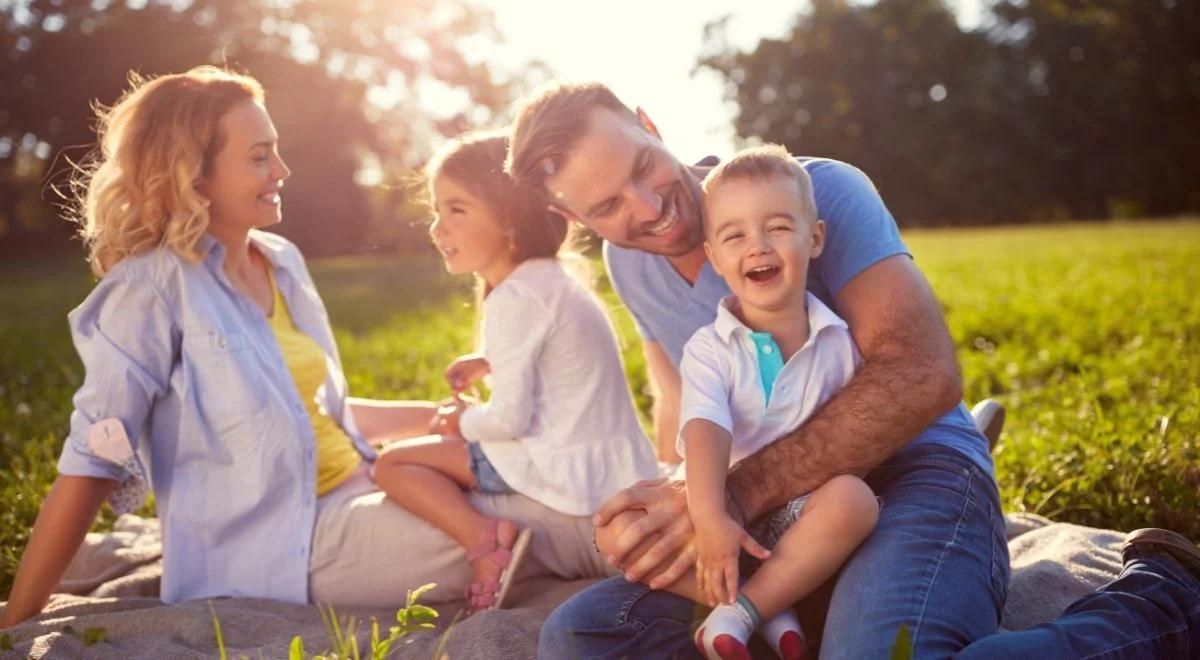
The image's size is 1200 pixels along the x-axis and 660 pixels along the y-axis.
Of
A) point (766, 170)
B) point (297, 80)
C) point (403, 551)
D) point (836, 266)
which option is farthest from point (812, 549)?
point (297, 80)

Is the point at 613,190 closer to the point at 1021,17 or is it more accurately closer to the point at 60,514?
the point at 60,514

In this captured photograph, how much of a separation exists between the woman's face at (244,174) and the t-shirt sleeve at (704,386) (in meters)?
1.68

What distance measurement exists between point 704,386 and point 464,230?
116cm

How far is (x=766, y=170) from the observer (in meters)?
2.80

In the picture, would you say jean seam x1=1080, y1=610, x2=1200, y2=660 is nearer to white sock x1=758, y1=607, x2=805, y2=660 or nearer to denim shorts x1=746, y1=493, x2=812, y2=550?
white sock x1=758, y1=607, x2=805, y2=660

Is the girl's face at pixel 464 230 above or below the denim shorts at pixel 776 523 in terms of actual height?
above

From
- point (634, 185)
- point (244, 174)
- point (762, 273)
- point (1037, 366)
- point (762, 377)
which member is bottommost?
point (1037, 366)

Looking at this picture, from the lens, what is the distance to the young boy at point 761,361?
2.53m

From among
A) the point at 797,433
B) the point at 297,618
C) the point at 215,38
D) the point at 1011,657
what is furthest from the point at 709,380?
the point at 215,38

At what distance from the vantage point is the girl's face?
11.6 ft

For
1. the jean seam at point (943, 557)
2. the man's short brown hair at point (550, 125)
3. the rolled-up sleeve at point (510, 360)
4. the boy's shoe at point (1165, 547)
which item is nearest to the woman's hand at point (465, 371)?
the rolled-up sleeve at point (510, 360)

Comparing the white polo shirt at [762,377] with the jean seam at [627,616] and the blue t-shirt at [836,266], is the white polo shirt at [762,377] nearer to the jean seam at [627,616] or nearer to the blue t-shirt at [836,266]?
the blue t-shirt at [836,266]

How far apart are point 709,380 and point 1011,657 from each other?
976mm

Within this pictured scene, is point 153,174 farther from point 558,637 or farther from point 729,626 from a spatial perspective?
point 729,626
